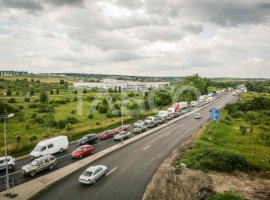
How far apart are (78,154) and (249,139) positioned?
32.3 m

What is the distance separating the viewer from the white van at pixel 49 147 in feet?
113

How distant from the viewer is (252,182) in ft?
91.5

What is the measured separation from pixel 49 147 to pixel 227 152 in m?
24.6

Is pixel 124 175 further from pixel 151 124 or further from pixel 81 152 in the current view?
pixel 151 124

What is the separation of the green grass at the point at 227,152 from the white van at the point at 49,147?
17.9 meters

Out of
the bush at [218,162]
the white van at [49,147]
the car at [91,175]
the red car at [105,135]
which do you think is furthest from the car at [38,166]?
the bush at [218,162]

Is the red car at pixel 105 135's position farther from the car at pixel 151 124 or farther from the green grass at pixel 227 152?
the green grass at pixel 227 152

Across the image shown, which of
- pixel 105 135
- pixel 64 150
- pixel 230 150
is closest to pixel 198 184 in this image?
pixel 230 150

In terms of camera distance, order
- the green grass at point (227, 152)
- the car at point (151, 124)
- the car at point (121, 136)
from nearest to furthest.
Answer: the green grass at point (227, 152), the car at point (121, 136), the car at point (151, 124)

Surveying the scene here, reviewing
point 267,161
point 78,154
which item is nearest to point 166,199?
point 78,154

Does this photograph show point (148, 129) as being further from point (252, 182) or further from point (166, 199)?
point (166, 199)

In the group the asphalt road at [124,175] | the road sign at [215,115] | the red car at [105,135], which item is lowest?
the asphalt road at [124,175]

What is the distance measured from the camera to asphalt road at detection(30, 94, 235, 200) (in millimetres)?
23703

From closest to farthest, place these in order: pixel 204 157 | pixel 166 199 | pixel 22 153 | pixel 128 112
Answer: pixel 166 199
pixel 204 157
pixel 22 153
pixel 128 112
